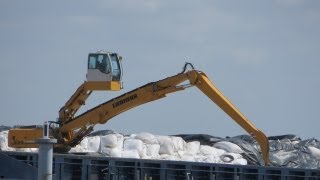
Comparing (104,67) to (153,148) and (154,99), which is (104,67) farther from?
(153,148)

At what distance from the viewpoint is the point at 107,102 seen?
105 feet

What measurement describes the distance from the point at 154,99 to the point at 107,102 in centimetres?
180

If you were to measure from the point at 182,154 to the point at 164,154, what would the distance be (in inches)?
27.4

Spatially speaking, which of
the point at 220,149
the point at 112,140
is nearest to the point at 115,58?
the point at 112,140

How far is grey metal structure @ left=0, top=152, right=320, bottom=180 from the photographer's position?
19594mm

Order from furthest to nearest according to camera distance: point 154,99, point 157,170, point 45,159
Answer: point 154,99, point 157,170, point 45,159

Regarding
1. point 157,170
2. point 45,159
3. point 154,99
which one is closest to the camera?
point 45,159

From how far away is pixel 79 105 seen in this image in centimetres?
3272

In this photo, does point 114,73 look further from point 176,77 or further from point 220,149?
point 220,149

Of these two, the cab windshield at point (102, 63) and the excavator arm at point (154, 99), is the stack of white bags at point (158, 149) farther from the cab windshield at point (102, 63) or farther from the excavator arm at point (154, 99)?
the cab windshield at point (102, 63)

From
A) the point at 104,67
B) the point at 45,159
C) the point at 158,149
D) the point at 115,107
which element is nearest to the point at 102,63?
the point at 104,67

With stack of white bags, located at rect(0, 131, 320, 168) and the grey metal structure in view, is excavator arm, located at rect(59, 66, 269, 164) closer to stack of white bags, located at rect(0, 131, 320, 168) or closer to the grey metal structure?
stack of white bags, located at rect(0, 131, 320, 168)

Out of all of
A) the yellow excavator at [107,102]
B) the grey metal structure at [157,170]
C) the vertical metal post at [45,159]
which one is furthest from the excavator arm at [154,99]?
the vertical metal post at [45,159]

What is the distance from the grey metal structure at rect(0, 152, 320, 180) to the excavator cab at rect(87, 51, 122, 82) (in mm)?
11713
